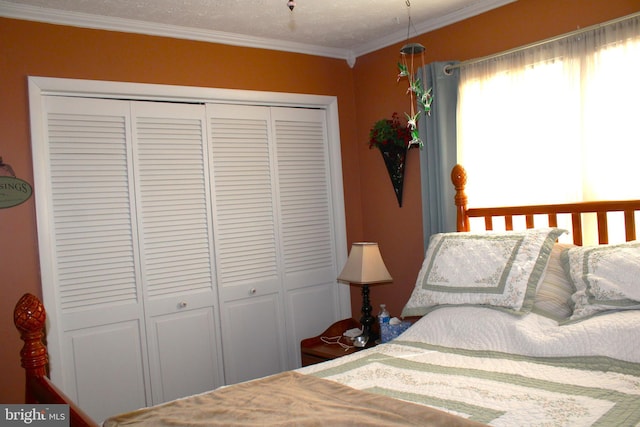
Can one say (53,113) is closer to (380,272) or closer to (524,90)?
→ (380,272)

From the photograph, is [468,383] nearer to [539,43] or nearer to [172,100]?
[539,43]

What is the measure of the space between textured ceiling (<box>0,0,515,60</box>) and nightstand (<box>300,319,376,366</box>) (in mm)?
1867

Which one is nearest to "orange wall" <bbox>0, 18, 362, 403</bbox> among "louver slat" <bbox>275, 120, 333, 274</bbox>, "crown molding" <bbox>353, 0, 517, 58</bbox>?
"louver slat" <bbox>275, 120, 333, 274</bbox>

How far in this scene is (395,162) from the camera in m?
3.62

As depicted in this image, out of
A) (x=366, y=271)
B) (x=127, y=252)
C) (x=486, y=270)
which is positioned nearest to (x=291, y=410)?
(x=486, y=270)

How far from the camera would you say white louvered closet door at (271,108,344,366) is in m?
3.72

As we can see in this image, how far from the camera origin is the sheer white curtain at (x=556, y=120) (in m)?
2.54

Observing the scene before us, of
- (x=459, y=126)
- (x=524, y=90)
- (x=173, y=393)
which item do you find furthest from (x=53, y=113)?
(x=524, y=90)

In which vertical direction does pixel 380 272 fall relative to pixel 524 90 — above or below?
below

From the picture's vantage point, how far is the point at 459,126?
321cm

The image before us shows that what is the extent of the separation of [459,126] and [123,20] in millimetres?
1964

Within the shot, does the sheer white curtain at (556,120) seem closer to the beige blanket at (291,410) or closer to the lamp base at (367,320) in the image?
the lamp base at (367,320)

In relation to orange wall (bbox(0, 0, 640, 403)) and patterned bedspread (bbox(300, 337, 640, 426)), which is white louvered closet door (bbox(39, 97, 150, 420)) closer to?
orange wall (bbox(0, 0, 640, 403))

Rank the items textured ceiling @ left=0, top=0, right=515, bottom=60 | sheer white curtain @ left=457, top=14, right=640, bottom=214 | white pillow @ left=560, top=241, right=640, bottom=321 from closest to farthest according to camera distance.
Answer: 1. white pillow @ left=560, top=241, right=640, bottom=321
2. sheer white curtain @ left=457, top=14, right=640, bottom=214
3. textured ceiling @ left=0, top=0, right=515, bottom=60
